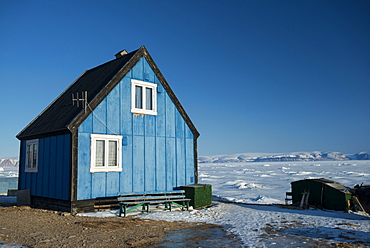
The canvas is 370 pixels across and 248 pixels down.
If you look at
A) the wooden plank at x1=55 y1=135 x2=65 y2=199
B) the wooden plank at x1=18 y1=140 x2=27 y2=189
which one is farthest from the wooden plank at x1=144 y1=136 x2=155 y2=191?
the wooden plank at x1=18 y1=140 x2=27 y2=189

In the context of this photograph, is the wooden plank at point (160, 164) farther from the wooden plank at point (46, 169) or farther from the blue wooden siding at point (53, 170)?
the wooden plank at point (46, 169)

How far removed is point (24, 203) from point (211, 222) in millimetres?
9926

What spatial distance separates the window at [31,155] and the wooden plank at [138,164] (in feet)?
16.2

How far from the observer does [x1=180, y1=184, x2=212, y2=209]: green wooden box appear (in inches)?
573

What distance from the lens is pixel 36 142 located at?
15.6 meters

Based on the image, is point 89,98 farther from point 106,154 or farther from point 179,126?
point 179,126

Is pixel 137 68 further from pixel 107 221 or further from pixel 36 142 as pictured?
pixel 107 221

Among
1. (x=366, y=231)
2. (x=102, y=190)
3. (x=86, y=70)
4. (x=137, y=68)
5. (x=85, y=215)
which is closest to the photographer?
(x=366, y=231)

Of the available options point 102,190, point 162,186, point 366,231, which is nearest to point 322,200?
point 366,231

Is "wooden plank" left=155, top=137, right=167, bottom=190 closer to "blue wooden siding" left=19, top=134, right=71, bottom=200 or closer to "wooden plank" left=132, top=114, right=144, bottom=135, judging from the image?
"wooden plank" left=132, top=114, right=144, bottom=135

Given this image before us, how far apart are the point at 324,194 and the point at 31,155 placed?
1507 centimetres

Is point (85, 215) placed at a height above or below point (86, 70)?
below


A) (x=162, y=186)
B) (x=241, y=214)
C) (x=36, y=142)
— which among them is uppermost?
(x=36, y=142)

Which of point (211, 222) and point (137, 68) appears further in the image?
point (137, 68)
